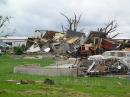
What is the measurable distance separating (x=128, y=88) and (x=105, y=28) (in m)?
69.6

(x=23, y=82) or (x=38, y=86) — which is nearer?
(x=38, y=86)

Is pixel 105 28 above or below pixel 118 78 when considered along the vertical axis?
above

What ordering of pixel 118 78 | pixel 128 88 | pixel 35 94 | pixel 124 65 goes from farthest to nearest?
pixel 124 65 < pixel 118 78 < pixel 128 88 < pixel 35 94

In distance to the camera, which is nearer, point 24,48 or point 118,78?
point 118,78

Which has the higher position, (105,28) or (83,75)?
(105,28)

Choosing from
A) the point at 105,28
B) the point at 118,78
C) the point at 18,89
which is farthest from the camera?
the point at 105,28

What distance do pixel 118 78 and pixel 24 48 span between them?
4327 centimetres

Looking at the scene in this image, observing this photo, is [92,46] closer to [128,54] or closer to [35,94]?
[128,54]

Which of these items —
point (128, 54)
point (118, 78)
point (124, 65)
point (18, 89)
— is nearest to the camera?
point (18, 89)

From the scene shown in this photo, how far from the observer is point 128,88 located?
2230cm

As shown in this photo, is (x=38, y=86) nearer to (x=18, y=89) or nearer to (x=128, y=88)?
(x=18, y=89)

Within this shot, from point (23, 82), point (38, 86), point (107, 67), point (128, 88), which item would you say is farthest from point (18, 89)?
point (107, 67)

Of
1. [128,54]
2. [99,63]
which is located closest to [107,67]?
[99,63]

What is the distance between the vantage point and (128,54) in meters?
33.1
